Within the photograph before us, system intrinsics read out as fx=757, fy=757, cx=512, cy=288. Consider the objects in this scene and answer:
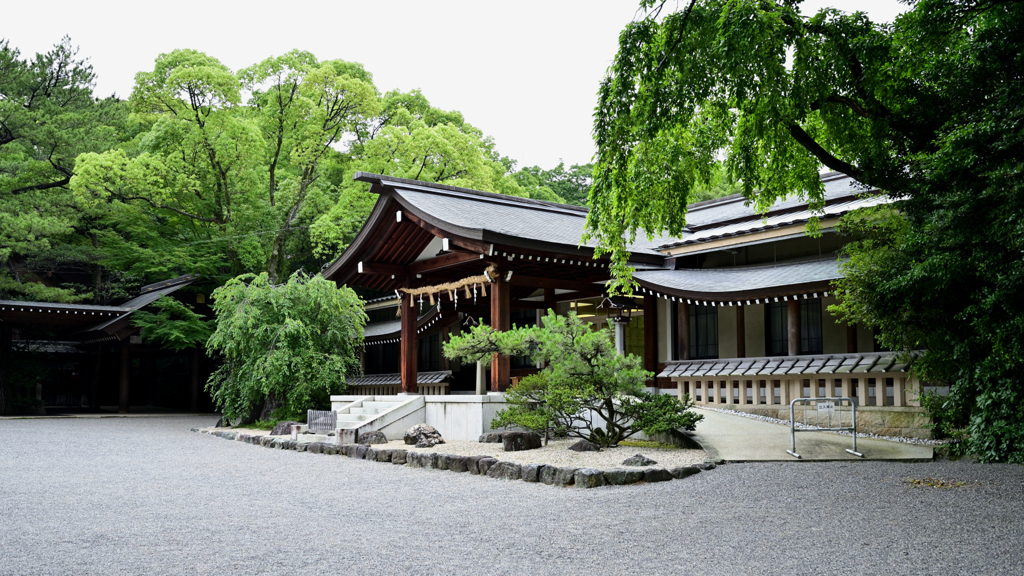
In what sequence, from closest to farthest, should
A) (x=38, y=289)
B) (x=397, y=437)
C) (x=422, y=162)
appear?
(x=397, y=437)
(x=38, y=289)
(x=422, y=162)

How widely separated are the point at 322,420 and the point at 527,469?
302 inches

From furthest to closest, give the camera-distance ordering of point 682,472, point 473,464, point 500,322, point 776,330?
point 776,330 → point 500,322 → point 473,464 → point 682,472

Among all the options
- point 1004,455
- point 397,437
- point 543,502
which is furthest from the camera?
point 397,437

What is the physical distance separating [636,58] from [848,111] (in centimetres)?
261

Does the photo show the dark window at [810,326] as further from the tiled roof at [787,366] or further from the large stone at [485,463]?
the large stone at [485,463]

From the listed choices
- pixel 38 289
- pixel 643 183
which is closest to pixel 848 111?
pixel 643 183

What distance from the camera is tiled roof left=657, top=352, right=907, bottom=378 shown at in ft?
36.4

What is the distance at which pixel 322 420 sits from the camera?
15203mm

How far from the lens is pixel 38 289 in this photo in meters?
23.5

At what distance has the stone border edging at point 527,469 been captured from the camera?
8031 mm

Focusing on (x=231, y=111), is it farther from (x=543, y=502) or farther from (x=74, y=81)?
Result: (x=543, y=502)


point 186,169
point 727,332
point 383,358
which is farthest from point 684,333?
point 186,169

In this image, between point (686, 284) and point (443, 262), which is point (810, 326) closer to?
point (686, 284)

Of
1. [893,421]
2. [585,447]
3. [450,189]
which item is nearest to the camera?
[585,447]
